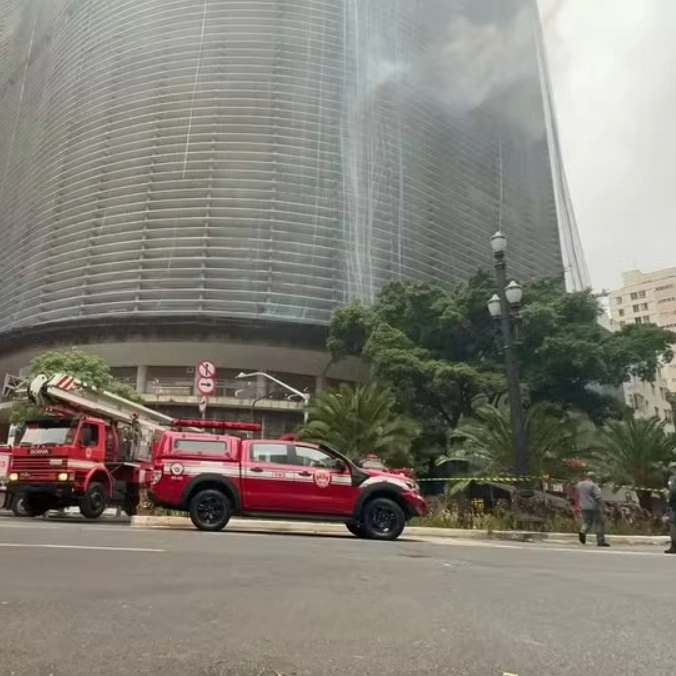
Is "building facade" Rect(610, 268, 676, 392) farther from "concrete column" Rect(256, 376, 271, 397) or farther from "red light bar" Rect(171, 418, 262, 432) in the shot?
"red light bar" Rect(171, 418, 262, 432)

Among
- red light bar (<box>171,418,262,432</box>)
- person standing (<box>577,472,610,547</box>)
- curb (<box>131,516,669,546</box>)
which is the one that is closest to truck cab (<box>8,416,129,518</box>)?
curb (<box>131,516,669,546</box>)

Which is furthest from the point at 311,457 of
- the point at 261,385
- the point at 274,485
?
the point at 261,385

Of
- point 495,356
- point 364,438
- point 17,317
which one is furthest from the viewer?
point 17,317

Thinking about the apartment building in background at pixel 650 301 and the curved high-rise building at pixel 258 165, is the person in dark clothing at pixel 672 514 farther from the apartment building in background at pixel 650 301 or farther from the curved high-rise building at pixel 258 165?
the apartment building in background at pixel 650 301

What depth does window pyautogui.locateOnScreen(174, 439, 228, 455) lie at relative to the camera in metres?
13.3

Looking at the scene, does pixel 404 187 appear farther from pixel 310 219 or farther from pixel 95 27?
pixel 95 27

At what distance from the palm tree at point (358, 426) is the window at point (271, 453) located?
45.5ft

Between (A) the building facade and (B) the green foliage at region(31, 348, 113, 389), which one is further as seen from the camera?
(A) the building facade

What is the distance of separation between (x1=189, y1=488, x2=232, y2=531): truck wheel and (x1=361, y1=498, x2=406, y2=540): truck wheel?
2582mm

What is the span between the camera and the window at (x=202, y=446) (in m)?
13.3

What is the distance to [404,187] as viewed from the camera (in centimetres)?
5478

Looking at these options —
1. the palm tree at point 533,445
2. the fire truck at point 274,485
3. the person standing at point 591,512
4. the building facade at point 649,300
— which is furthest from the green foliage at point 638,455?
the building facade at point 649,300

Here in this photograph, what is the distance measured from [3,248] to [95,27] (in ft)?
67.2

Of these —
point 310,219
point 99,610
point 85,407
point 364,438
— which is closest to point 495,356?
point 364,438
